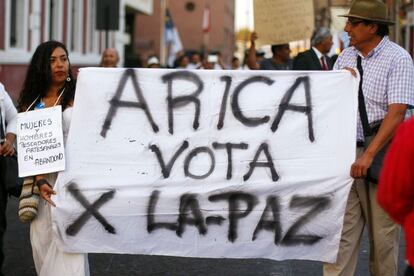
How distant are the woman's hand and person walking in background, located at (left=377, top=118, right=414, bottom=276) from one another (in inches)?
86.7

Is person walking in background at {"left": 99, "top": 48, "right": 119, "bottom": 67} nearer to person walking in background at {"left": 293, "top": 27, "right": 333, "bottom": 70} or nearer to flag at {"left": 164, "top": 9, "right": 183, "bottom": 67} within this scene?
person walking in background at {"left": 293, "top": 27, "right": 333, "bottom": 70}

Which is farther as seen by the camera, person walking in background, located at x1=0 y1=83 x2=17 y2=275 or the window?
the window

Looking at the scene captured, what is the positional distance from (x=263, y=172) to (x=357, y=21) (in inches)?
38.9

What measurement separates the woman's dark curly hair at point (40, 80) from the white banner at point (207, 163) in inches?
8.2

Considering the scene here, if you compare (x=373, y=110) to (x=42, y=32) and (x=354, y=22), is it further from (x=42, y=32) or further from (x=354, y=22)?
(x=42, y=32)

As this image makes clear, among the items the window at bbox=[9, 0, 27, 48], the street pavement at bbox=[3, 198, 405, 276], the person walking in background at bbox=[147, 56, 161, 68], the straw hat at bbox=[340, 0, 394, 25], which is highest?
the window at bbox=[9, 0, 27, 48]

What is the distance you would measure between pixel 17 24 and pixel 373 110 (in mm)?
15515

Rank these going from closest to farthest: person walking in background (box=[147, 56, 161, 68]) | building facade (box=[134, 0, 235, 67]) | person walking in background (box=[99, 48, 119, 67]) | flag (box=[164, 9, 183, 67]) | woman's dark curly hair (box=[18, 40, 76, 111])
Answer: woman's dark curly hair (box=[18, 40, 76, 111]), person walking in background (box=[99, 48, 119, 67]), person walking in background (box=[147, 56, 161, 68]), flag (box=[164, 9, 183, 67]), building facade (box=[134, 0, 235, 67])

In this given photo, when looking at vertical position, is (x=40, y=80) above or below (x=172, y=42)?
below

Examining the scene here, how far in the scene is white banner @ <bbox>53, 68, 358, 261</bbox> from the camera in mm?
4398

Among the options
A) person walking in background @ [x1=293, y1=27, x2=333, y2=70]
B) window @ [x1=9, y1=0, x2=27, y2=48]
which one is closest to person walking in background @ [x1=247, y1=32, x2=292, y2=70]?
person walking in background @ [x1=293, y1=27, x2=333, y2=70]

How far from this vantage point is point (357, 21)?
4.43 metres

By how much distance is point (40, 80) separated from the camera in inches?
183

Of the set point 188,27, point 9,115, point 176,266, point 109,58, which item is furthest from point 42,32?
point 188,27
